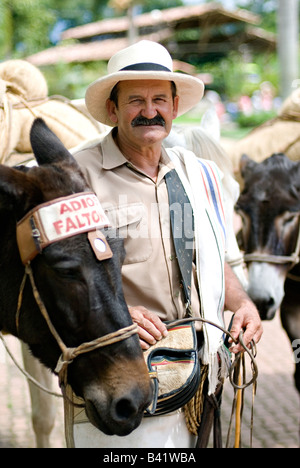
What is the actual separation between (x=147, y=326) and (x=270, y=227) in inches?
83.7

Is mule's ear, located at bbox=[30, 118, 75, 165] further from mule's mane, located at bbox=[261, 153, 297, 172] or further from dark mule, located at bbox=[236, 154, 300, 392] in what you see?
mule's mane, located at bbox=[261, 153, 297, 172]

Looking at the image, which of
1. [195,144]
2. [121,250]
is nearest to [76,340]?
[121,250]

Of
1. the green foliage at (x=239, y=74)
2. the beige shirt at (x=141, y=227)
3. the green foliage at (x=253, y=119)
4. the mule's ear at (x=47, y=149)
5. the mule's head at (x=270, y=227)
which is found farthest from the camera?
the green foliage at (x=239, y=74)

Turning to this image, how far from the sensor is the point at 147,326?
7.50 feet

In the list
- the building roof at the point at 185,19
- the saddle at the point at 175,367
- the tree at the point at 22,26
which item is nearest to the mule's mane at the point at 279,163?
the saddle at the point at 175,367

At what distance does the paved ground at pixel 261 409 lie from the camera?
5195 mm

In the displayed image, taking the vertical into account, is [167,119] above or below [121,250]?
above

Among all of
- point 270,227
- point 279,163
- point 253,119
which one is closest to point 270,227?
point 270,227

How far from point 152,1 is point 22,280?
144ft

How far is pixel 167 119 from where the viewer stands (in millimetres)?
2611

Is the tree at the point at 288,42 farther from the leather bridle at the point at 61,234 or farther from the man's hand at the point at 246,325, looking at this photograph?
the leather bridle at the point at 61,234

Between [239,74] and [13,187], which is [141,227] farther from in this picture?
[239,74]

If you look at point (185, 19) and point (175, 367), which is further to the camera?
point (185, 19)

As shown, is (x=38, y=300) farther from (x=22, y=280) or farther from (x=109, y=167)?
(x=109, y=167)
